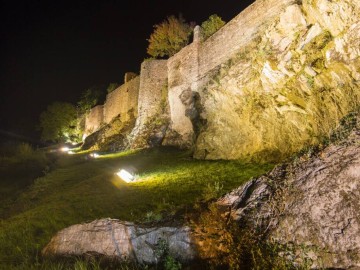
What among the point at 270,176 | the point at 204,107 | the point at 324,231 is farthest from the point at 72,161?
the point at 324,231

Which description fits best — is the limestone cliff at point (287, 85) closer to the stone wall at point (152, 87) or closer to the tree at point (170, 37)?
the stone wall at point (152, 87)

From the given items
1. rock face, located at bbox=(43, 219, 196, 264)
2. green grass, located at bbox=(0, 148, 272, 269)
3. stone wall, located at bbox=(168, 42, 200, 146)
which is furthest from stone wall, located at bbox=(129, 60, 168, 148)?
rock face, located at bbox=(43, 219, 196, 264)

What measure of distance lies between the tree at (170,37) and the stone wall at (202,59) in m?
5.73

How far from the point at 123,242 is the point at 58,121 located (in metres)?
36.7

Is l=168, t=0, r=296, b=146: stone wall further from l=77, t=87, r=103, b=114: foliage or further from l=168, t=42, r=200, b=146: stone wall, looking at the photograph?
→ l=77, t=87, r=103, b=114: foliage

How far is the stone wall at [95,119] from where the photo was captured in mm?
30769

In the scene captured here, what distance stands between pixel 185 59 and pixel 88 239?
42.8 ft

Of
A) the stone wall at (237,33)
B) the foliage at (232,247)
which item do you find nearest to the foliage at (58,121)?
the stone wall at (237,33)

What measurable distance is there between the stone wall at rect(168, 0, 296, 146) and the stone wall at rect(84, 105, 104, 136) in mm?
14769

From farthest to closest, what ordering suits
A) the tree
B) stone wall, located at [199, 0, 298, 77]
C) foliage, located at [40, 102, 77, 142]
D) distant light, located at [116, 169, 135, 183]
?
foliage, located at [40, 102, 77, 142]
the tree
stone wall, located at [199, 0, 298, 77]
distant light, located at [116, 169, 135, 183]

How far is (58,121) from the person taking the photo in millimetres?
38094

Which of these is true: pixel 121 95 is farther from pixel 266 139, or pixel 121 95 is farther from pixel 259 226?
pixel 259 226

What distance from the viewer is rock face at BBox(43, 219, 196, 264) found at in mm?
4512

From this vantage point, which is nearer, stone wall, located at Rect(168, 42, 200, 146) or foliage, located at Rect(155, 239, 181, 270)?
foliage, located at Rect(155, 239, 181, 270)
